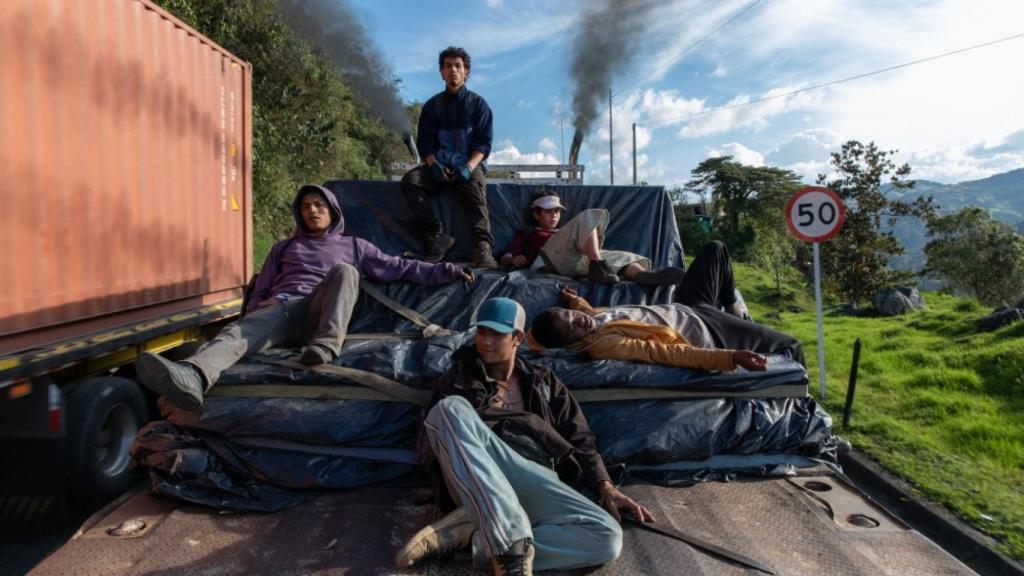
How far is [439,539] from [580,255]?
302 cm

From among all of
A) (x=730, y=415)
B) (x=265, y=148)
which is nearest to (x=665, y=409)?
(x=730, y=415)

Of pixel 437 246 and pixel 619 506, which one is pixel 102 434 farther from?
pixel 619 506

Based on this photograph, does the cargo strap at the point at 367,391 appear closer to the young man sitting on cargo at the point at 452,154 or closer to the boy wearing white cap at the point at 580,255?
the boy wearing white cap at the point at 580,255

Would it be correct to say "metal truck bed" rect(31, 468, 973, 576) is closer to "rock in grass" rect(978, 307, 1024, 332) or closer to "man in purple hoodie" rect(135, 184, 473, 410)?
"man in purple hoodie" rect(135, 184, 473, 410)

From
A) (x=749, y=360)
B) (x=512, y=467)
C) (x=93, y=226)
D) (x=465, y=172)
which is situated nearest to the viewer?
(x=512, y=467)

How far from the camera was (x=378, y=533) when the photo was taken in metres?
3.12

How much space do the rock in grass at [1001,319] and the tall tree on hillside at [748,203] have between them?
23.2 metres

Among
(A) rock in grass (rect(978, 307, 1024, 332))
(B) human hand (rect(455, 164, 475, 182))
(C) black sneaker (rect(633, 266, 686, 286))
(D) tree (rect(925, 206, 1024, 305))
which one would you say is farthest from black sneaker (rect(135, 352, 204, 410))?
(D) tree (rect(925, 206, 1024, 305))

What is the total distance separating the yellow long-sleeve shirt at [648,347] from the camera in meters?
3.85

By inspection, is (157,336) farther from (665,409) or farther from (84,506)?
(665,409)

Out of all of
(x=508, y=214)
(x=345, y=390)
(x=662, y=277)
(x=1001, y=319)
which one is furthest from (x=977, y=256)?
(x=345, y=390)

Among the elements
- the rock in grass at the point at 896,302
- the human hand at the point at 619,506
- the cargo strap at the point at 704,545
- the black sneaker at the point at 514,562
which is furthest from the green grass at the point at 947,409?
the rock in grass at the point at 896,302

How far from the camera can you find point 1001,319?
8555 mm

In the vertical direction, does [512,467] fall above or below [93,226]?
below
